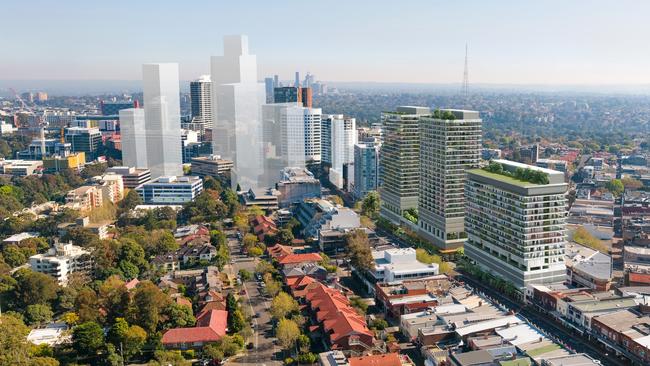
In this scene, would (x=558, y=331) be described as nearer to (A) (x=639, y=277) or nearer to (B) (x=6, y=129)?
(A) (x=639, y=277)

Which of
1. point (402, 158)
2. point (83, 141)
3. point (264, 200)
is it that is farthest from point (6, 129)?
point (402, 158)

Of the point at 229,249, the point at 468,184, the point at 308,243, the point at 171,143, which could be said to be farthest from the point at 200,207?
the point at 468,184

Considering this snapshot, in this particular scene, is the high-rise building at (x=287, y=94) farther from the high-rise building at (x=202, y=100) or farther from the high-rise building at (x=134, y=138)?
the high-rise building at (x=134, y=138)

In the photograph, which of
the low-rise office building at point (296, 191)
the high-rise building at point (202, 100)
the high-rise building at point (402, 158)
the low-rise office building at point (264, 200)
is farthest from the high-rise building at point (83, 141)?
the high-rise building at point (402, 158)

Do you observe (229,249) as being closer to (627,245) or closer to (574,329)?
(574,329)

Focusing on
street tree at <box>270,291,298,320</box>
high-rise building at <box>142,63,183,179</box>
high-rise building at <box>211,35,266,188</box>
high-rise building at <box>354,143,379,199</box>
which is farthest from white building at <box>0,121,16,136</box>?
street tree at <box>270,291,298,320</box>

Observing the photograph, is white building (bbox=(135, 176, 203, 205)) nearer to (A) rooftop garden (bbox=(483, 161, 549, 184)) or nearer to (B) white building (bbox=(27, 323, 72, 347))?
(B) white building (bbox=(27, 323, 72, 347))
